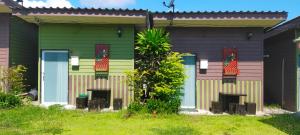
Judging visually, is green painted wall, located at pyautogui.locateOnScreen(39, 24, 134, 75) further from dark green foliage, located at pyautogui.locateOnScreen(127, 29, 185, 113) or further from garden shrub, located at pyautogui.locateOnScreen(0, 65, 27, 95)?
dark green foliage, located at pyautogui.locateOnScreen(127, 29, 185, 113)

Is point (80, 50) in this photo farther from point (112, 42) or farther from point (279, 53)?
point (279, 53)

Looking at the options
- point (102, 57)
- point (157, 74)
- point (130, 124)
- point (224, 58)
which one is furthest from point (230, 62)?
point (130, 124)

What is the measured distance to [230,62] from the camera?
1400 centimetres

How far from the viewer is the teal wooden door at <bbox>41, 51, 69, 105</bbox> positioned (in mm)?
14047

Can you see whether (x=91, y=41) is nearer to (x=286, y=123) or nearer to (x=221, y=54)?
(x=221, y=54)

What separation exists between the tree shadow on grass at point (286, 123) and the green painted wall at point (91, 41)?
4.98m

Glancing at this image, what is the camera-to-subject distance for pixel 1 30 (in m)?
14.2

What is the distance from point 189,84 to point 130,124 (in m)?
4.53

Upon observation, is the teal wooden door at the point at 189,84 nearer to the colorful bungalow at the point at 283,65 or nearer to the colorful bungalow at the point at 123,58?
the colorful bungalow at the point at 123,58

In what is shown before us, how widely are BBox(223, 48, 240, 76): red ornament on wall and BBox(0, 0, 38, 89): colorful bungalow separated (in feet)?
23.6

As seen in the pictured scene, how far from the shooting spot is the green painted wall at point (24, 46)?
47.7 ft

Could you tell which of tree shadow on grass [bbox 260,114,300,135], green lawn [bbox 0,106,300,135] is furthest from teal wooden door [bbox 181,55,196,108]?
tree shadow on grass [bbox 260,114,300,135]

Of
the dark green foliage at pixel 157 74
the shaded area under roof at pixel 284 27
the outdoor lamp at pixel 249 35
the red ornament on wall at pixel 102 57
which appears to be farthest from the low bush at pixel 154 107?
the shaded area under roof at pixel 284 27

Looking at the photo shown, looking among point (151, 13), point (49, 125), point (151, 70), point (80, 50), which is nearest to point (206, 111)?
point (151, 70)
